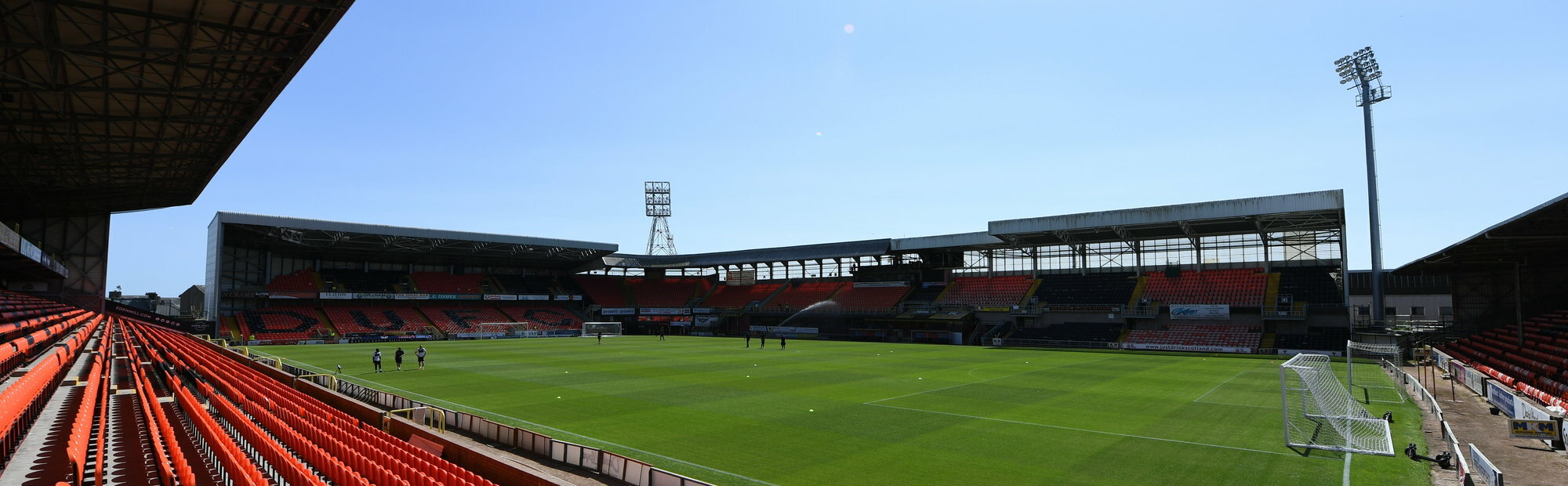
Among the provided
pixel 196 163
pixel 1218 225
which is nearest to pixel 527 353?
pixel 196 163

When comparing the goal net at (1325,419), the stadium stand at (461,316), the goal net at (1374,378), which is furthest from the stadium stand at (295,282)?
the goal net at (1374,378)

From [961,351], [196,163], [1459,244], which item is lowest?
[961,351]

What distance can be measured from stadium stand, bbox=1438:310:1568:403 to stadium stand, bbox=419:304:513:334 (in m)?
68.6

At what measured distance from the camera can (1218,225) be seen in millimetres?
53250

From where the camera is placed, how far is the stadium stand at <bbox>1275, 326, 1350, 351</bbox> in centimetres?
4391

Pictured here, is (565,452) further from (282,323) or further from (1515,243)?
(282,323)

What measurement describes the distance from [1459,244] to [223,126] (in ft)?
153

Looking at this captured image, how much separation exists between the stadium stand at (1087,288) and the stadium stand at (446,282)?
5576 cm

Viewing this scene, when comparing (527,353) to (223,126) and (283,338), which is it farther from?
(283,338)

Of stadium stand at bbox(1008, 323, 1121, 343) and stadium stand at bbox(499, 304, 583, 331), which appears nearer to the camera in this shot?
stadium stand at bbox(1008, 323, 1121, 343)

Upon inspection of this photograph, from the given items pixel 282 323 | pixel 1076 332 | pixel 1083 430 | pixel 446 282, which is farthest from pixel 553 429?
pixel 446 282

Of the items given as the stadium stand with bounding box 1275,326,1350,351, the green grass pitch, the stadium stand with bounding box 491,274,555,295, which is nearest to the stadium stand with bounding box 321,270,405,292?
the stadium stand with bounding box 491,274,555,295

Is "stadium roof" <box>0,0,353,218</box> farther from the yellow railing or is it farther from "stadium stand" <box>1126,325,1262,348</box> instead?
"stadium stand" <box>1126,325,1262,348</box>

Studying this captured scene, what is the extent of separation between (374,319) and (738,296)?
3611 centimetres
